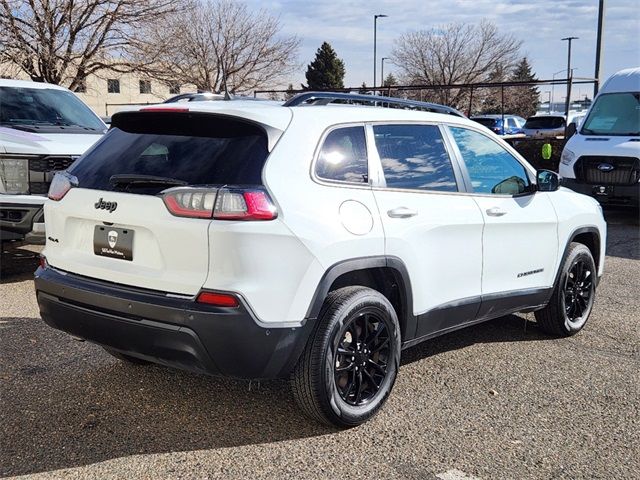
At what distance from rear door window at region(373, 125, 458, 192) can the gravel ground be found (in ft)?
4.11

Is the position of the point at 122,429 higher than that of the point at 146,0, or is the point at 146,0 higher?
the point at 146,0

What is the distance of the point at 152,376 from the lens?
13.9 feet

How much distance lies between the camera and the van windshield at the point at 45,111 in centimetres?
776

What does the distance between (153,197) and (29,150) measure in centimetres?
422

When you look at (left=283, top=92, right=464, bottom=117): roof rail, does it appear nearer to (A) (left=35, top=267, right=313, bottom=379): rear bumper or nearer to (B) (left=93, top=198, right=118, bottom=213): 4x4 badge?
(B) (left=93, top=198, right=118, bottom=213): 4x4 badge

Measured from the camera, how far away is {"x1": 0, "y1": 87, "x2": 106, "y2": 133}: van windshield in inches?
306

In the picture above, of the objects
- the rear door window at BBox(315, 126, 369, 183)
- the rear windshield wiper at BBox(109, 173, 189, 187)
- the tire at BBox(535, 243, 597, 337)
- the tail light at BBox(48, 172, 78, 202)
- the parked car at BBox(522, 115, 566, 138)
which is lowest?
the tire at BBox(535, 243, 597, 337)

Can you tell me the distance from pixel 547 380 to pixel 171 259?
8.40 feet

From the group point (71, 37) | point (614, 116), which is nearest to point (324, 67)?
point (71, 37)

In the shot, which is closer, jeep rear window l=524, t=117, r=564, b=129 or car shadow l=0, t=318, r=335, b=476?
car shadow l=0, t=318, r=335, b=476

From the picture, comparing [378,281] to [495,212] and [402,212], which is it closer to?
[402,212]

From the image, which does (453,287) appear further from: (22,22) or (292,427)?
(22,22)

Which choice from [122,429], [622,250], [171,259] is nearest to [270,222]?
[171,259]

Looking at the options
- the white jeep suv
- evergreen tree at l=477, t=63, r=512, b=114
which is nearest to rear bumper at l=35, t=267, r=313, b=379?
the white jeep suv
